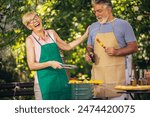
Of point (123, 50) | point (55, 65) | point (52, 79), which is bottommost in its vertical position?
point (52, 79)

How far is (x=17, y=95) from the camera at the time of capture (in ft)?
17.7

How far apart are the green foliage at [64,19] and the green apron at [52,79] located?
1173 mm

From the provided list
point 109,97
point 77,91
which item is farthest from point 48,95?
point 109,97

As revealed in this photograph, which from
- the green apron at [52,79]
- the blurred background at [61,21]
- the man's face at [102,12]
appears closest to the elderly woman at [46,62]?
the green apron at [52,79]

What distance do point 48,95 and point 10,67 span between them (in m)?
2.55

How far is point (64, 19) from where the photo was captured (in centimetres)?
583

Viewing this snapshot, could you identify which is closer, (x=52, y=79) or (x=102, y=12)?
(x=52, y=79)

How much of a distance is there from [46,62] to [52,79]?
17 centimetres

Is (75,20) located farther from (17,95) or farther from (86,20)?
(17,95)

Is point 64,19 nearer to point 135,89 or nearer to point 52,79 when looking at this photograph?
point 52,79

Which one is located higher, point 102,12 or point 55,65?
point 102,12

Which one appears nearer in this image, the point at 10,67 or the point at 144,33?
the point at 144,33

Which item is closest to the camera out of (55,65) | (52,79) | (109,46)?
(55,65)

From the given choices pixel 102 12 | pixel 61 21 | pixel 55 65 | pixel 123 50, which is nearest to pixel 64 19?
pixel 61 21
